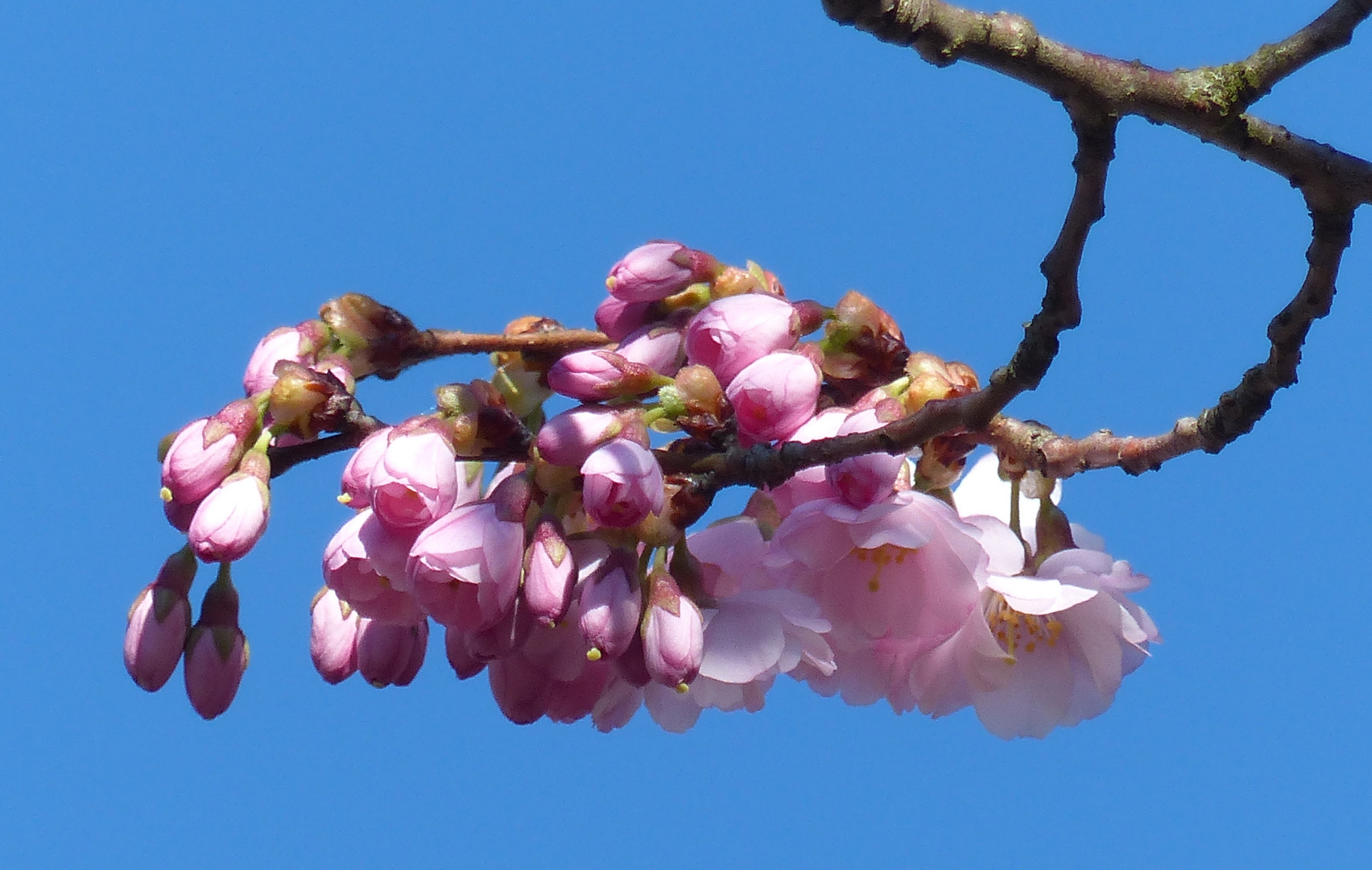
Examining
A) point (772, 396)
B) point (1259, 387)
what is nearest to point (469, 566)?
point (772, 396)

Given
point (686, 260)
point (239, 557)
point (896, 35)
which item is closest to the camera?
point (896, 35)

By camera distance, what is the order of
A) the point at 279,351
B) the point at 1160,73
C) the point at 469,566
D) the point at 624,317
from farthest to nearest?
the point at 624,317
the point at 279,351
the point at 469,566
the point at 1160,73

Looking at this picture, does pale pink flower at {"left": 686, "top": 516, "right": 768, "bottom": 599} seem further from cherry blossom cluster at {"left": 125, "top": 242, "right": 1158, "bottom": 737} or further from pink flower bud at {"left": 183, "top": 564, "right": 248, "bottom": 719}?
pink flower bud at {"left": 183, "top": 564, "right": 248, "bottom": 719}

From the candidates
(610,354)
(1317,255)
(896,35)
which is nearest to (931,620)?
(610,354)

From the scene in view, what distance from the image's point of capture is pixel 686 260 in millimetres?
1342

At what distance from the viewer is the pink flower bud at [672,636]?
1092 millimetres

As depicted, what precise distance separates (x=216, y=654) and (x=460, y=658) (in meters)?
0.25

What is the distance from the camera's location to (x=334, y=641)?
1.22 m

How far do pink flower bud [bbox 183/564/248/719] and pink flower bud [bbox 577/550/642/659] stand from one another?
14.5 inches

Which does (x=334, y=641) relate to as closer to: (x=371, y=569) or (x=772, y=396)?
(x=371, y=569)

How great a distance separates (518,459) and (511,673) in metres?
0.20

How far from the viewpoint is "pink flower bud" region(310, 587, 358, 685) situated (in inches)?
47.9

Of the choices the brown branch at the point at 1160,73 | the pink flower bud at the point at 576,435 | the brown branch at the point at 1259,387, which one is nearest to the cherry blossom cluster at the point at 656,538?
the pink flower bud at the point at 576,435

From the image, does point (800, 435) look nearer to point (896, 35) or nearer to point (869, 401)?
point (869, 401)
